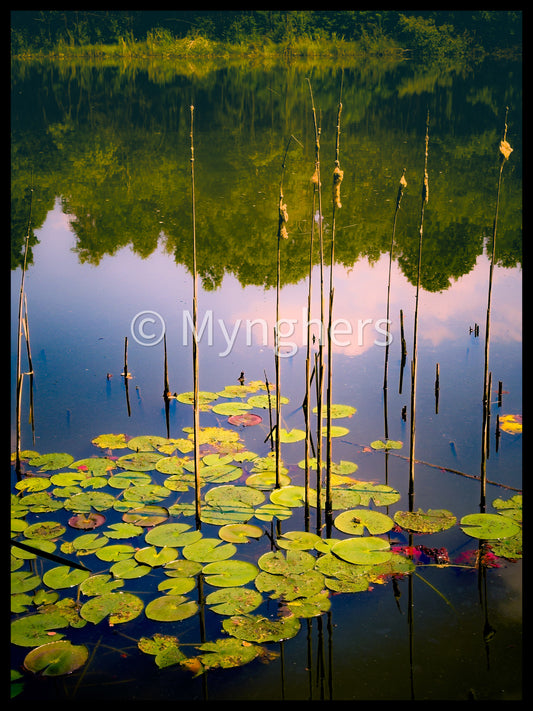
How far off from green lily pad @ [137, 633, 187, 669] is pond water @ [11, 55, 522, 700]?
0.06 meters

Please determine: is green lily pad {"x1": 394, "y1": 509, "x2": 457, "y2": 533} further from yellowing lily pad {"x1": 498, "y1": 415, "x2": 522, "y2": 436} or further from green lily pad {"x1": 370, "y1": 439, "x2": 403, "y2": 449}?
yellowing lily pad {"x1": 498, "y1": 415, "x2": 522, "y2": 436}

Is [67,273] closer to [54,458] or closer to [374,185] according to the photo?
[54,458]

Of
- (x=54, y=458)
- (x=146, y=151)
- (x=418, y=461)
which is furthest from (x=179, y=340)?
(x=146, y=151)

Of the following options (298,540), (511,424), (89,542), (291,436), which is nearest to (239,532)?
(298,540)

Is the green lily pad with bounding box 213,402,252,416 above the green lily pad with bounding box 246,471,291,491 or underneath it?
above

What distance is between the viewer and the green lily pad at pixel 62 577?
20.4 ft

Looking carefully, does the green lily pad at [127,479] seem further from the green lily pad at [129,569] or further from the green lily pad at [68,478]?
the green lily pad at [129,569]

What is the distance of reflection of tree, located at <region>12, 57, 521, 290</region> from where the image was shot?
18.9 meters

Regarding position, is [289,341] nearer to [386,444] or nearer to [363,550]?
[386,444]

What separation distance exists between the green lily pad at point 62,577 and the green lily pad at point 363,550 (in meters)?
2.33

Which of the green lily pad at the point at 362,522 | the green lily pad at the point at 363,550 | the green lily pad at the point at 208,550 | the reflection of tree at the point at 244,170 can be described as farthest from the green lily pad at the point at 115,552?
the reflection of tree at the point at 244,170

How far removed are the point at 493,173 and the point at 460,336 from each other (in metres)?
15.4

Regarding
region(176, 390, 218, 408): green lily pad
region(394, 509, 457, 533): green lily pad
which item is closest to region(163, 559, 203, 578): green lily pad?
region(394, 509, 457, 533): green lily pad

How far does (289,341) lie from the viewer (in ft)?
41.5
